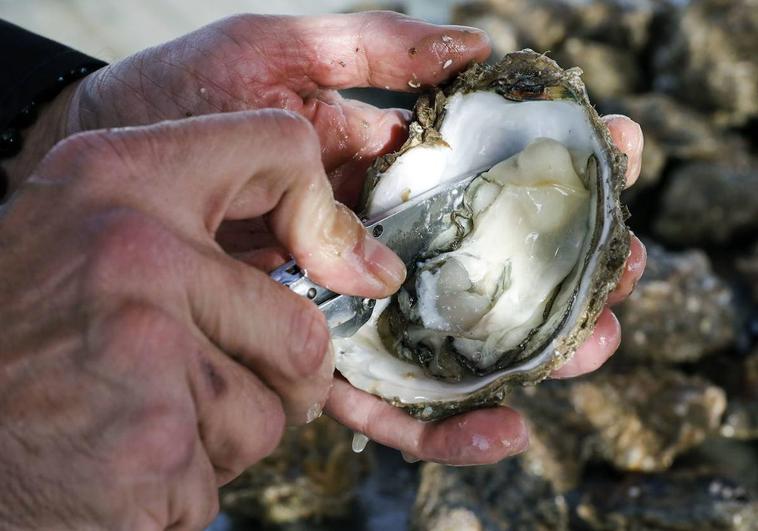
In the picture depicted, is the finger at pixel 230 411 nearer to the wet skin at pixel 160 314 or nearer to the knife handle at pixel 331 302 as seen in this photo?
the wet skin at pixel 160 314

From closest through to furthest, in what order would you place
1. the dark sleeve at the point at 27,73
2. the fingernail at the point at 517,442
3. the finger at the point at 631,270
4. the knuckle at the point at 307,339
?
the knuckle at the point at 307,339 → the fingernail at the point at 517,442 → the finger at the point at 631,270 → the dark sleeve at the point at 27,73

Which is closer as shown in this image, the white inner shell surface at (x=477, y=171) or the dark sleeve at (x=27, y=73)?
the white inner shell surface at (x=477, y=171)

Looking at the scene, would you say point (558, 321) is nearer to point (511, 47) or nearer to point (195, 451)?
point (195, 451)

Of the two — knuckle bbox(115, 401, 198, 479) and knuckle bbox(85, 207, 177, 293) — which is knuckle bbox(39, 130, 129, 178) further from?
knuckle bbox(115, 401, 198, 479)

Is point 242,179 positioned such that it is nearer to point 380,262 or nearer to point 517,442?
point 380,262

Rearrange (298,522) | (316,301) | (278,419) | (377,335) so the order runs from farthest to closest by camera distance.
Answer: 1. (298,522)
2. (377,335)
3. (316,301)
4. (278,419)

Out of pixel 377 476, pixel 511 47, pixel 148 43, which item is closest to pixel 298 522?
pixel 377 476

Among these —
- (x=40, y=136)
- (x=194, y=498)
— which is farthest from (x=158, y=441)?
(x=40, y=136)

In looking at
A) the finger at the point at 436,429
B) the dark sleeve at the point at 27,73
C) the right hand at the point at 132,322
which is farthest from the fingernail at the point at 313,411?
the dark sleeve at the point at 27,73
